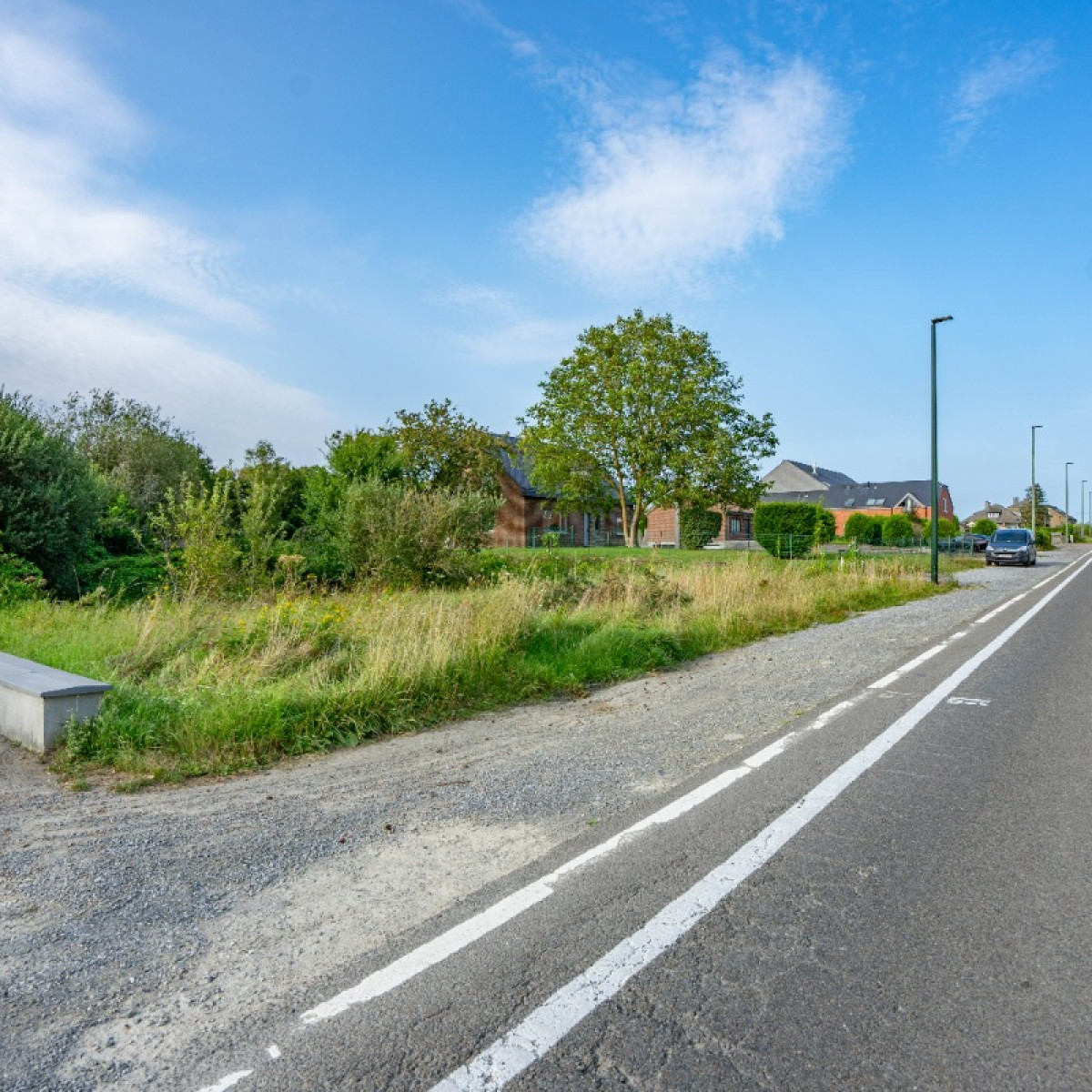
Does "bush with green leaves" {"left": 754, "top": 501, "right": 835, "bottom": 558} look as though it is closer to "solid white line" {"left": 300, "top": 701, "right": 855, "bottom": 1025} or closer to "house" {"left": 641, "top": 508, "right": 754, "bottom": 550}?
"house" {"left": 641, "top": 508, "right": 754, "bottom": 550}

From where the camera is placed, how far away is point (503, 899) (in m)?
3.49

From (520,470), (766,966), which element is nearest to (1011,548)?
(520,470)

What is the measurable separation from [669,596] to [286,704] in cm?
819

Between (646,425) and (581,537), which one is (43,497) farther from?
(581,537)

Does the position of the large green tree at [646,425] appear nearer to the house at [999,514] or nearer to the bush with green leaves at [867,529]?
the bush with green leaves at [867,529]

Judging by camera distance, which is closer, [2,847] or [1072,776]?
[2,847]

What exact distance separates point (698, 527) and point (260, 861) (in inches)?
1702

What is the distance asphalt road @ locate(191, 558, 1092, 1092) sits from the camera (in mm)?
2418

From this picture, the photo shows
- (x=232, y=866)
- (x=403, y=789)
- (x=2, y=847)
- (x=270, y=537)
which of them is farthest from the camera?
(x=270, y=537)

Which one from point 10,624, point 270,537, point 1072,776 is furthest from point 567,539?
point 1072,776

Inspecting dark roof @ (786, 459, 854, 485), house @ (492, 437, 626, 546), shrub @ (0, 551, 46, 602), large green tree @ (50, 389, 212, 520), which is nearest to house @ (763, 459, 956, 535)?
dark roof @ (786, 459, 854, 485)

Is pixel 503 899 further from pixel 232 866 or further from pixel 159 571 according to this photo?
pixel 159 571

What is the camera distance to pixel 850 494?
95062 millimetres

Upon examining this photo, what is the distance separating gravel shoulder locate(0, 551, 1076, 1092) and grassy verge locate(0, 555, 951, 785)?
0.40 metres
